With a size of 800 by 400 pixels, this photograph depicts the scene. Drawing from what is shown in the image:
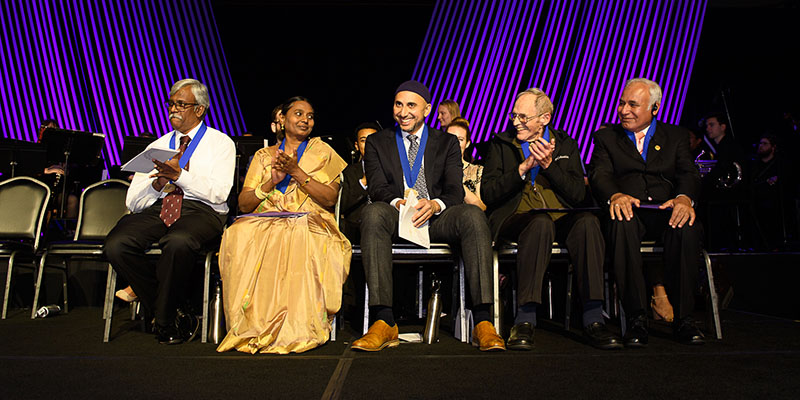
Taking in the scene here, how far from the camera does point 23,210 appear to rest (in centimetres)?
386

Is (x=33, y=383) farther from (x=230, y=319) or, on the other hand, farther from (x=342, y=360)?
(x=342, y=360)

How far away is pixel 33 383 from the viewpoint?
5.76 feet

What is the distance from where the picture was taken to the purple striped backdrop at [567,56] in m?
6.72

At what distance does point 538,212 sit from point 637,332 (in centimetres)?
69

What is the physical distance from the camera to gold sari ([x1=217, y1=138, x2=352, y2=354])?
2.40 meters

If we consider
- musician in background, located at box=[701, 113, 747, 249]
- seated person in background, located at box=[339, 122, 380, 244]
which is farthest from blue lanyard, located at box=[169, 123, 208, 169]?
musician in background, located at box=[701, 113, 747, 249]

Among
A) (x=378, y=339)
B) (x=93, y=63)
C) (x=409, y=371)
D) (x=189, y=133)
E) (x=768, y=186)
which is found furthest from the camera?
(x=93, y=63)

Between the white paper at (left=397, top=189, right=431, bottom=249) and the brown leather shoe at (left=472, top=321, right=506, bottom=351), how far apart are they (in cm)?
44

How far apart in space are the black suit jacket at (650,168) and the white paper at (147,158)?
7.01 ft

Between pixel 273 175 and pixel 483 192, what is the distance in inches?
41.2

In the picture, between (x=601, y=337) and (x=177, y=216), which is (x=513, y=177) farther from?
(x=177, y=216)

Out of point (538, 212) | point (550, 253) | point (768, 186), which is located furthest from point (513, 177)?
point (768, 186)

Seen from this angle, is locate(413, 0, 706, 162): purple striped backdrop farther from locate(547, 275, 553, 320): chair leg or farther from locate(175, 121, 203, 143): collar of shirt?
locate(175, 121, 203, 143): collar of shirt

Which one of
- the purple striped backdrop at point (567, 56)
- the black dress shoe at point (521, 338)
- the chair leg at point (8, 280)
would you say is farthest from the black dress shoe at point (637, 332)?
the purple striped backdrop at point (567, 56)
